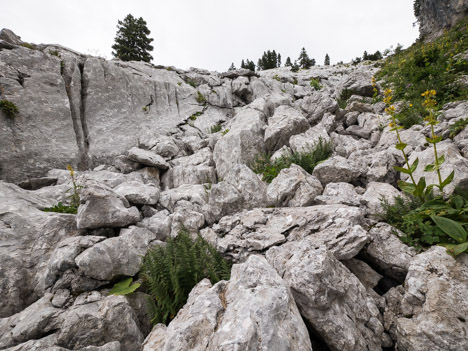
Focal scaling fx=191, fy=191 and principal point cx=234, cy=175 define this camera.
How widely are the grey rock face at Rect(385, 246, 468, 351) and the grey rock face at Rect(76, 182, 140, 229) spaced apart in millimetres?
5963

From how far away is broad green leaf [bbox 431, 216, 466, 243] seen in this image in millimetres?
2857

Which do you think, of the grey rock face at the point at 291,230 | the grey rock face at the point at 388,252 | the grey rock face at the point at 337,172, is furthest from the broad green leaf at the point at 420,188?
the grey rock face at the point at 337,172

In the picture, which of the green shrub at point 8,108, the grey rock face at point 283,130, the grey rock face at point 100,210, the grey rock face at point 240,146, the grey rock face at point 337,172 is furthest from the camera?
the grey rock face at point 283,130

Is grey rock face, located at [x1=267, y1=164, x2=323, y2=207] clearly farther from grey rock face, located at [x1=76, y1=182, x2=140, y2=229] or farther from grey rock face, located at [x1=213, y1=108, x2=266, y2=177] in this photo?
grey rock face, located at [x1=76, y1=182, x2=140, y2=229]

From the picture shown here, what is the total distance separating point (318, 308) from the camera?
102 inches

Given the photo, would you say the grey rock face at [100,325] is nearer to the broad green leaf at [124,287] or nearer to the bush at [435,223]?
the broad green leaf at [124,287]

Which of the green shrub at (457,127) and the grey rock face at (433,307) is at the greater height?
the green shrub at (457,127)

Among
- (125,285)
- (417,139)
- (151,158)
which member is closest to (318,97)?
(417,139)

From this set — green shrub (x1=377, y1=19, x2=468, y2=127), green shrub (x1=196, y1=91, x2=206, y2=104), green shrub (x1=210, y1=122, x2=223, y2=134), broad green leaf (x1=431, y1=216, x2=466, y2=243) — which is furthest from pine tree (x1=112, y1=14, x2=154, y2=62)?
broad green leaf (x1=431, y1=216, x2=466, y2=243)

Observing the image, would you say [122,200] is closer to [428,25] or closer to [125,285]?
[125,285]

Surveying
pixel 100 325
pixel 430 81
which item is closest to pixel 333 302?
pixel 100 325

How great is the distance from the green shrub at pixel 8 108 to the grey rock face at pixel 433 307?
1476 cm

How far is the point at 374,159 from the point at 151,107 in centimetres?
1406

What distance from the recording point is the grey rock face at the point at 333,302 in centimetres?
243
